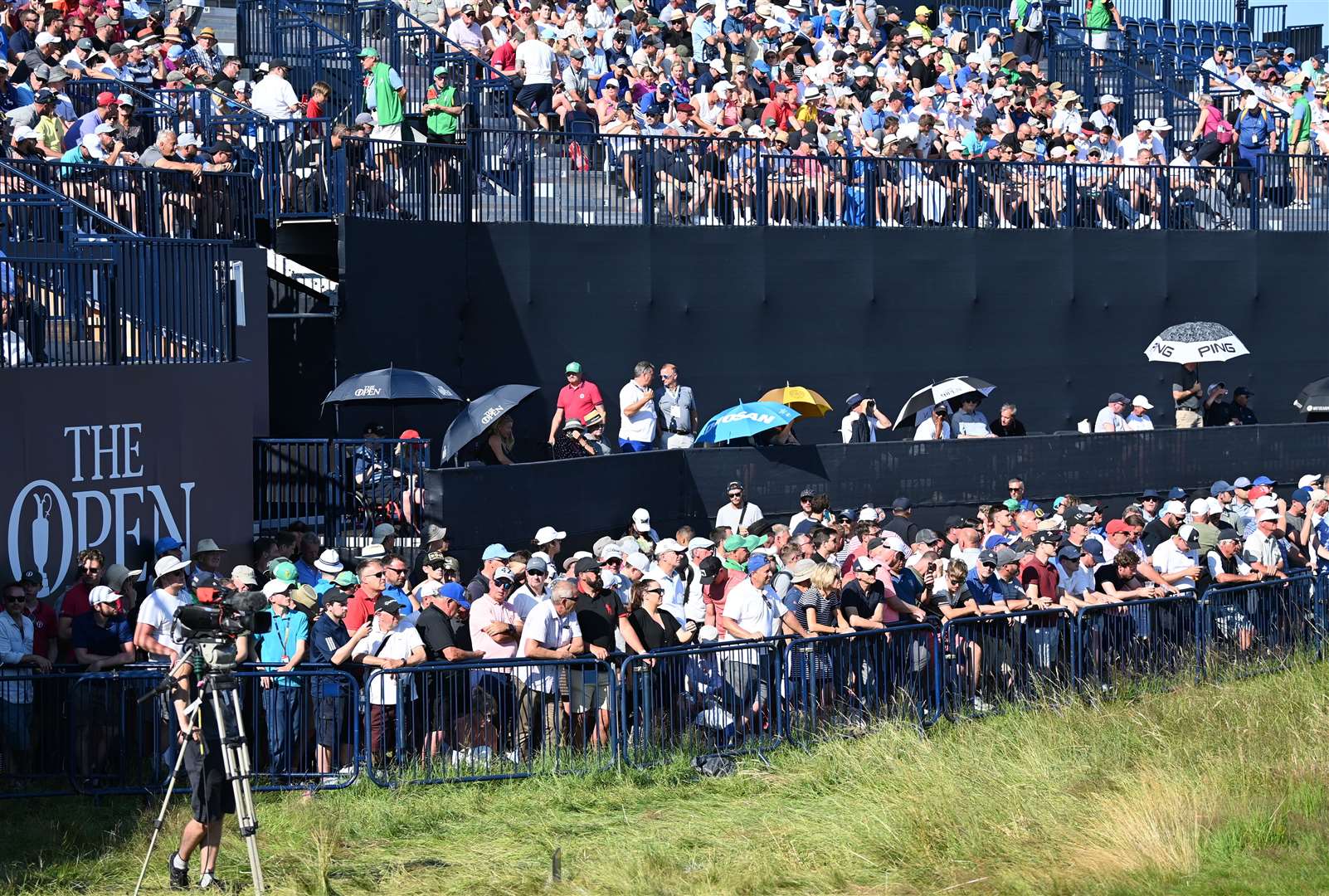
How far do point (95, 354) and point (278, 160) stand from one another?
15.3 ft

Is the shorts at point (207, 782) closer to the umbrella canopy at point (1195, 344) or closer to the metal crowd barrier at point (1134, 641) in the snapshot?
the metal crowd barrier at point (1134, 641)

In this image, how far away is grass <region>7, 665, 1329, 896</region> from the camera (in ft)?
35.9

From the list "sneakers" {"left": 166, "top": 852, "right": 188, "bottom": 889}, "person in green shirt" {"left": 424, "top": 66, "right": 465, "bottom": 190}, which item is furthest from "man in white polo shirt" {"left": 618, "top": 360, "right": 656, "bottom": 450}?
"sneakers" {"left": 166, "top": 852, "right": 188, "bottom": 889}

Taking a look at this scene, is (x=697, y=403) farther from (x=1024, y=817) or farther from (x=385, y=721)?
(x=1024, y=817)

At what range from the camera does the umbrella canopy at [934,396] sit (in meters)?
23.6

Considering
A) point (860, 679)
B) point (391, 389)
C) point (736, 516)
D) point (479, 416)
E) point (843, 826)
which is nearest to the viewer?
point (843, 826)

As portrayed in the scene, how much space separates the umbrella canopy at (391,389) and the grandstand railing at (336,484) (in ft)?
2.20

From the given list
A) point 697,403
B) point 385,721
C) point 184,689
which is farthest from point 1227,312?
point 184,689

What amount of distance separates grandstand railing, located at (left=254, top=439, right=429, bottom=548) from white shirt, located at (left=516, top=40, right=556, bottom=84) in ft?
24.0

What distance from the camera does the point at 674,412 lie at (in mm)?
21797

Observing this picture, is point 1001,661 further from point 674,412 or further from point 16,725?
point 16,725

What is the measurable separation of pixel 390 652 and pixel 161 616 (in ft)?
5.52

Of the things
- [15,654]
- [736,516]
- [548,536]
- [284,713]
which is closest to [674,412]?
[736,516]

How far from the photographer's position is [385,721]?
43.5 ft
